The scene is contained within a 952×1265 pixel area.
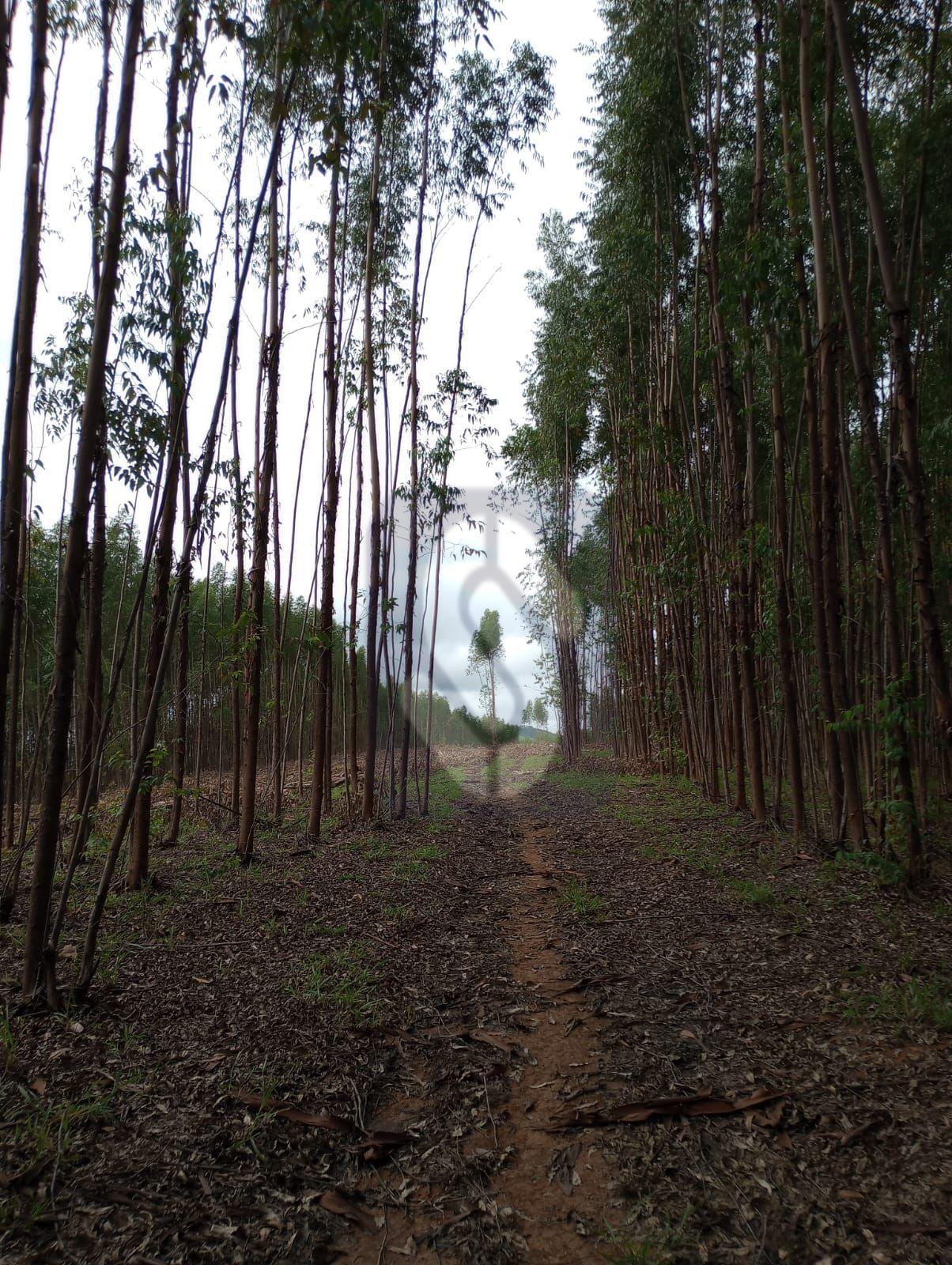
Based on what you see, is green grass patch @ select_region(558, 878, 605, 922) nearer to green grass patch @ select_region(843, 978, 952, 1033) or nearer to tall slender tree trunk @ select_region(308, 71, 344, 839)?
green grass patch @ select_region(843, 978, 952, 1033)

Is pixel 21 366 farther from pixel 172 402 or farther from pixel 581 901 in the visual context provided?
pixel 581 901

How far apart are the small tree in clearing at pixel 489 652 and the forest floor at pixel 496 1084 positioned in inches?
851

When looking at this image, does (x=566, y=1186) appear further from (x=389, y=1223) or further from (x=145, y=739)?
(x=145, y=739)

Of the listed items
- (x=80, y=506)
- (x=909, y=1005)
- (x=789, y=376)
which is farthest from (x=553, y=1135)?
(x=789, y=376)

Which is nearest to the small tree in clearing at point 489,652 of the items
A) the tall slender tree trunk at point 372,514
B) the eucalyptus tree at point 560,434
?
the eucalyptus tree at point 560,434

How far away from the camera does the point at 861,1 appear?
4785 mm

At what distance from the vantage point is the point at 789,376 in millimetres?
5758

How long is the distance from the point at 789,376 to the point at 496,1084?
18.5 ft

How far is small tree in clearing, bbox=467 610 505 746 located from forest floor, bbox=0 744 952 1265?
21.6m

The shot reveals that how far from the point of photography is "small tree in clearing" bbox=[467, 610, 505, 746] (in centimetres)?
2766

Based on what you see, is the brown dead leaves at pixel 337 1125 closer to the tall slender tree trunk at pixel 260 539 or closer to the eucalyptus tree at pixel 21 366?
the eucalyptus tree at pixel 21 366

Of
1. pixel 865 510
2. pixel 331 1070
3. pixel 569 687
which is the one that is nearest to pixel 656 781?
pixel 865 510

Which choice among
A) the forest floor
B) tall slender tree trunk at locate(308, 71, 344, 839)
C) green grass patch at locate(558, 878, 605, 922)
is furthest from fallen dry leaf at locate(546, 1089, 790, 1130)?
tall slender tree trunk at locate(308, 71, 344, 839)

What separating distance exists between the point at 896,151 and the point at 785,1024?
552 centimetres
